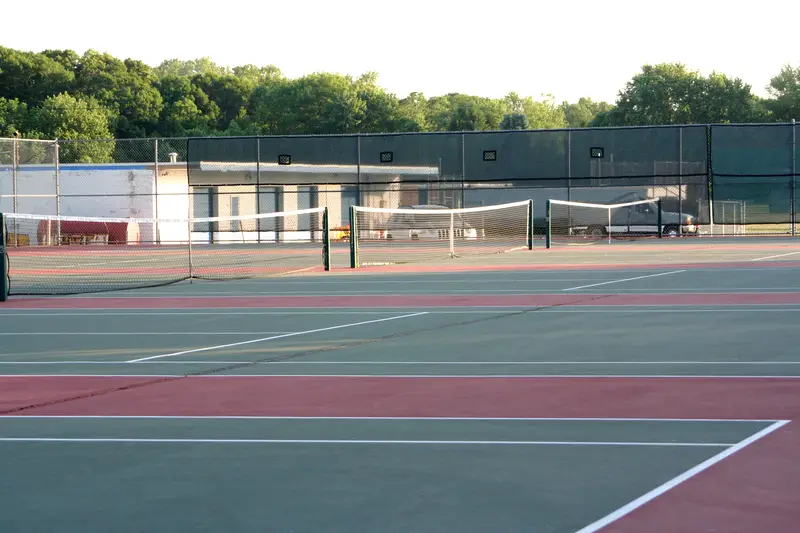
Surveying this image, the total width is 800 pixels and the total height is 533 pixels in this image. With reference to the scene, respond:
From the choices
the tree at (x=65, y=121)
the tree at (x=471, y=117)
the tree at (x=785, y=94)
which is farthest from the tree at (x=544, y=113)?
the tree at (x=65, y=121)

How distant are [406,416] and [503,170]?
3089 centimetres

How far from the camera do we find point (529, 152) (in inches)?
1522

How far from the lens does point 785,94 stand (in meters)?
92.8

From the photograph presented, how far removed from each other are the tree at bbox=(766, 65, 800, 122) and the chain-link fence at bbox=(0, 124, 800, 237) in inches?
2088

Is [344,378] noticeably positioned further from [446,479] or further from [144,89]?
[144,89]

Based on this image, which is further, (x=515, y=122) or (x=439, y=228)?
(x=515, y=122)

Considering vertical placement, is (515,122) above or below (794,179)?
above

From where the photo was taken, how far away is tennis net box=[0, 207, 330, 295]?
76.8 ft

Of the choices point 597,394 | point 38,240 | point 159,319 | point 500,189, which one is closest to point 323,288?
point 159,319

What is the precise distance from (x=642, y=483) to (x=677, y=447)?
100cm

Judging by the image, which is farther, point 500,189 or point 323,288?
point 500,189

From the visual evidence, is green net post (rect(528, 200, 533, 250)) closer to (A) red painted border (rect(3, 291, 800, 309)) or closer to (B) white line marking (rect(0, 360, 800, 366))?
(A) red painted border (rect(3, 291, 800, 309))

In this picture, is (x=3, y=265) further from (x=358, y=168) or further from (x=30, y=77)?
(x=30, y=77)

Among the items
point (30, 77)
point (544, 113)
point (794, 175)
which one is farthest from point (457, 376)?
point (544, 113)
